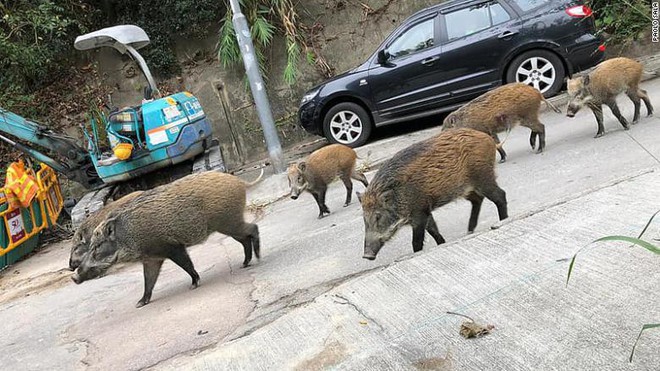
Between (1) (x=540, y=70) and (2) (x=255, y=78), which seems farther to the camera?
(2) (x=255, y=78)

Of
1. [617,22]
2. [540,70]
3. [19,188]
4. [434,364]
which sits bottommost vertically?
[434,364]

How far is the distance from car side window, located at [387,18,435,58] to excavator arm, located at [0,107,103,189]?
21.1 ft

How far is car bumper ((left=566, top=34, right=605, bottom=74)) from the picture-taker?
9.48 meters

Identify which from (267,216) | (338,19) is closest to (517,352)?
(267,216)

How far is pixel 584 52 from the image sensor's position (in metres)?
9.53

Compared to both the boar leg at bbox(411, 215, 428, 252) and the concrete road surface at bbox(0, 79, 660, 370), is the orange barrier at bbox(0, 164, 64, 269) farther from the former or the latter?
the boar leg at bbox(411, 215, 428, 252)

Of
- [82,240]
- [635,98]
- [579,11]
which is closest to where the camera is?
[82,240]

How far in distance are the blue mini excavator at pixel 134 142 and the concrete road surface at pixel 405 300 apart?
360 cm

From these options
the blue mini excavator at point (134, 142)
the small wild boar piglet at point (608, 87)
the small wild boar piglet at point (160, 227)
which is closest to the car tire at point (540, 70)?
the small wild boar piglet at point (608, 87)

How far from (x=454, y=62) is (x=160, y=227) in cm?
658

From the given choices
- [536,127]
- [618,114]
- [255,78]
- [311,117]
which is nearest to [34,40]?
[255,78]

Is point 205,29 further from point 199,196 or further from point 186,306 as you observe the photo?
point 186,306

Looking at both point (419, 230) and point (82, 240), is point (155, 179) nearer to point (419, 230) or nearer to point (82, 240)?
point (82, 240)

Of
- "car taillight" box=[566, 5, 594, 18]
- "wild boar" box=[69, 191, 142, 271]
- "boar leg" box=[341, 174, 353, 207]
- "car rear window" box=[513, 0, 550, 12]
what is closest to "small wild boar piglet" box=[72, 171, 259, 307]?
"wild boar" box=[69, 191, 142, 271]
